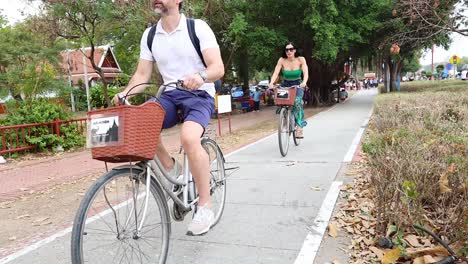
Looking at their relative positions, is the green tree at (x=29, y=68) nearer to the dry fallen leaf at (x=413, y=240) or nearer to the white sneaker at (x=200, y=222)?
the white sneaker at (x=200, y=222)

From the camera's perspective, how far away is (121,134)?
2.42 m

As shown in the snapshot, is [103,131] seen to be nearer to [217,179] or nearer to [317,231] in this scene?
[217,179]

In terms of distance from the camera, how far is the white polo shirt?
3162mm

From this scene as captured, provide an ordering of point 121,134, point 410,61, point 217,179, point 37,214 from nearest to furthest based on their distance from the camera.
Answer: point 121,134, point 217,179, point 37,214, point 410,61

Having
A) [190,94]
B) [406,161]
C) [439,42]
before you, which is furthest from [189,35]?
[439,42]

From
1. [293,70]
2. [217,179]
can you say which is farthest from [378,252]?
[293,70]

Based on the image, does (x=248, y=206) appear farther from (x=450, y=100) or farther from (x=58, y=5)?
(x=58, y=5)

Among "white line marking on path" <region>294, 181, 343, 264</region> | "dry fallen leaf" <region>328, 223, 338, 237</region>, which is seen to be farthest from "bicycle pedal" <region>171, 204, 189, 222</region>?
"dry fallen leaf" <region>328, 223, 338, 237</region>

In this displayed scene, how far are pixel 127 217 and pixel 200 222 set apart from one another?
0.64 meters

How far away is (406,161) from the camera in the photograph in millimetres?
3873

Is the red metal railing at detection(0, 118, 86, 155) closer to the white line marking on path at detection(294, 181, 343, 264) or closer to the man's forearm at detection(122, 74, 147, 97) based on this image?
the man's forearm at detection(122, 74, 147, 97)

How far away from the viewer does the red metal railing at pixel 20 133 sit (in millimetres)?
10148

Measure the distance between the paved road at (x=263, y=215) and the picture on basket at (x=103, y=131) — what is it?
4.54 feet

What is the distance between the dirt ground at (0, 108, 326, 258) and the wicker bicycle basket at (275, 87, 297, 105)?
3545 millimetres
